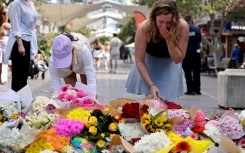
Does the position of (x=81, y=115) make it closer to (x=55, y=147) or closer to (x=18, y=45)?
(x=55, y=147)

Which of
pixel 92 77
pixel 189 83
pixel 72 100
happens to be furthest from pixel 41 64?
pixel 72 100

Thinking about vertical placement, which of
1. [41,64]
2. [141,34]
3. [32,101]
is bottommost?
[41,64]

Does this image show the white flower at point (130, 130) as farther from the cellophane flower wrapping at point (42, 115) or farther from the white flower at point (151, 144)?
the cellophane flower wrapping at point (42, 115)

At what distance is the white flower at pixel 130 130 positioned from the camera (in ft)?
14.2

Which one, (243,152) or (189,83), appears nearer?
(243,152)

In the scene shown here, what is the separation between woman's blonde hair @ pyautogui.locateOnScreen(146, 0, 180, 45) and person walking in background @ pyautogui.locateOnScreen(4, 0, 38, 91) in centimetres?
279

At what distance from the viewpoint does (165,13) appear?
19.1 ft

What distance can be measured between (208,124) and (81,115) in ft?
2.93

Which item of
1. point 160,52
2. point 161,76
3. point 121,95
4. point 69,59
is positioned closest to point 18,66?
point 69,59

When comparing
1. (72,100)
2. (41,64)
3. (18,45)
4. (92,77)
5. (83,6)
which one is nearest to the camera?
(72,100)

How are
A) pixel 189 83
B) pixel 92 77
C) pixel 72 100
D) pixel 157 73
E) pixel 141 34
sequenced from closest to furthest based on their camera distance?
pixel 72 100 → pixel 141 34 → pixel 157 73 → pixel 92 77 → pixel 189 83

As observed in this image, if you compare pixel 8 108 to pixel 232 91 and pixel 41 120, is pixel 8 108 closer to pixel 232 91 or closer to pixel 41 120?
pixel 41 120

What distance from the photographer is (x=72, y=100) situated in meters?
5.54

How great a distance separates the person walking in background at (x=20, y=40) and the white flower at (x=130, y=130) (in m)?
4.20
